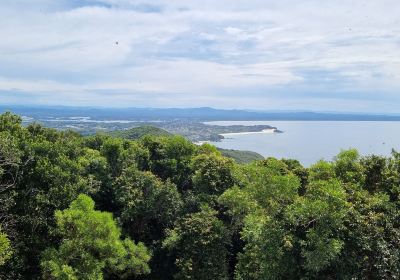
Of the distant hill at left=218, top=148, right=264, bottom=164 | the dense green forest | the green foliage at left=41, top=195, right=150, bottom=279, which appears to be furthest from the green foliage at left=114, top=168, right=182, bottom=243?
the distant hill at left=218, top=148, right=264, bottom=164

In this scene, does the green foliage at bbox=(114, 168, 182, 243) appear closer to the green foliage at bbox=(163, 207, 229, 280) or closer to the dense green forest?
the dense green forest

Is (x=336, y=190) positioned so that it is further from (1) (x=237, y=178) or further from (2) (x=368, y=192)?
(1) (x=237, y=178)

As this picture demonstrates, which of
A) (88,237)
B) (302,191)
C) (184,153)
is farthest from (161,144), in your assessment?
(88,237)

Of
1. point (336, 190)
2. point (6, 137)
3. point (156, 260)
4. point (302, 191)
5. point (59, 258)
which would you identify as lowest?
point (156, 260)

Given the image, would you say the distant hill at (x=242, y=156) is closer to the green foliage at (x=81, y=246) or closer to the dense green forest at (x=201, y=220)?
the dense green forest at (x=201, y=220)

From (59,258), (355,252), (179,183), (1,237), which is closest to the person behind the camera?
(1,237)

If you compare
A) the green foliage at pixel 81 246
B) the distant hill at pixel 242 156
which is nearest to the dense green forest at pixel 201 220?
the green foliage at pixel 81 246
